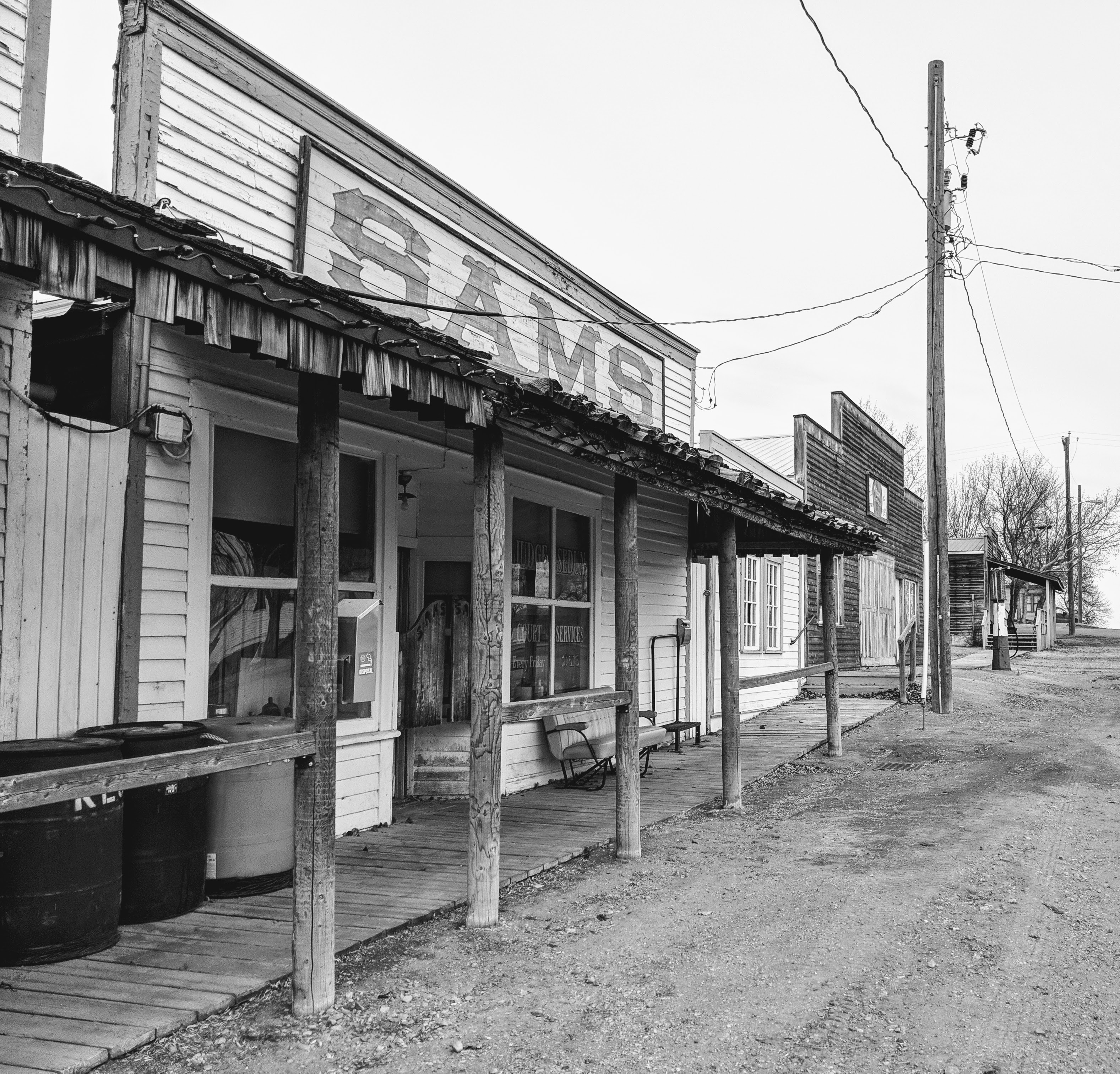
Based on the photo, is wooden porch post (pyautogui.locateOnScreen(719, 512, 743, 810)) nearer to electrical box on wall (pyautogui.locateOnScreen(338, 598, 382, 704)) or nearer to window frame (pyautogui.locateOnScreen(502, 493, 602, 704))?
window frame (pyautogui.locateOnScreen(502, 493, 602, 704))

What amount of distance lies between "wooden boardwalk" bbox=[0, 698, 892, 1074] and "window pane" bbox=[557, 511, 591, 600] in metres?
1.85

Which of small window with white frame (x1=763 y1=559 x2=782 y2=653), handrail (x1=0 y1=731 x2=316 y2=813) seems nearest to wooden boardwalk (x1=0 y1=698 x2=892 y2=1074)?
handrail (x1=0 y1=731 x2=316 y2=813)

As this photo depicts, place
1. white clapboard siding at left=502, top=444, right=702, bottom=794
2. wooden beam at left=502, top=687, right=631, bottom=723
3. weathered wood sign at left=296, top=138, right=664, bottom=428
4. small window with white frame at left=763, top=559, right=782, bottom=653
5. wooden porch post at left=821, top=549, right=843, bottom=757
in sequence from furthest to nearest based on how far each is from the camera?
1. small window with white frame at left=763, top=559, right=782, bottom=653
2. wooden porch post at left=821, top=549, right=843, bottom=757
3. white clapboard siding at left=502, top=444, right=702, bottom=794
4. weathered wood sign at left=296, top=138, right=664, bottom=428
5. wooden beam at left=502, top=687, right=631, bottom=723

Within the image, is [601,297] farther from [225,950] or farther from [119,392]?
[225,950]

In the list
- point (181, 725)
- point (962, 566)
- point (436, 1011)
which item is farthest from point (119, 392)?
point (962, 566)

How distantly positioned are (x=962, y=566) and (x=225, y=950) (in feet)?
117

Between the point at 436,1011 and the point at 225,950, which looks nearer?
the point at 436,1011

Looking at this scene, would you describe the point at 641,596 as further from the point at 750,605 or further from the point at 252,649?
the point at 252,649

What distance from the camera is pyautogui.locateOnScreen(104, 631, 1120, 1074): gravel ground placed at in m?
3.56

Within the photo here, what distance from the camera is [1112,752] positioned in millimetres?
11375

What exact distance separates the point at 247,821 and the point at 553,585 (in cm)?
437

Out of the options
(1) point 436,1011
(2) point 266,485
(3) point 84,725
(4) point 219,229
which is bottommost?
(1) point 436,1011

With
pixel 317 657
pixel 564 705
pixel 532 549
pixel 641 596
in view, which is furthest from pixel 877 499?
pixel 317 657

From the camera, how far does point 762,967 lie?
445 centimetres
